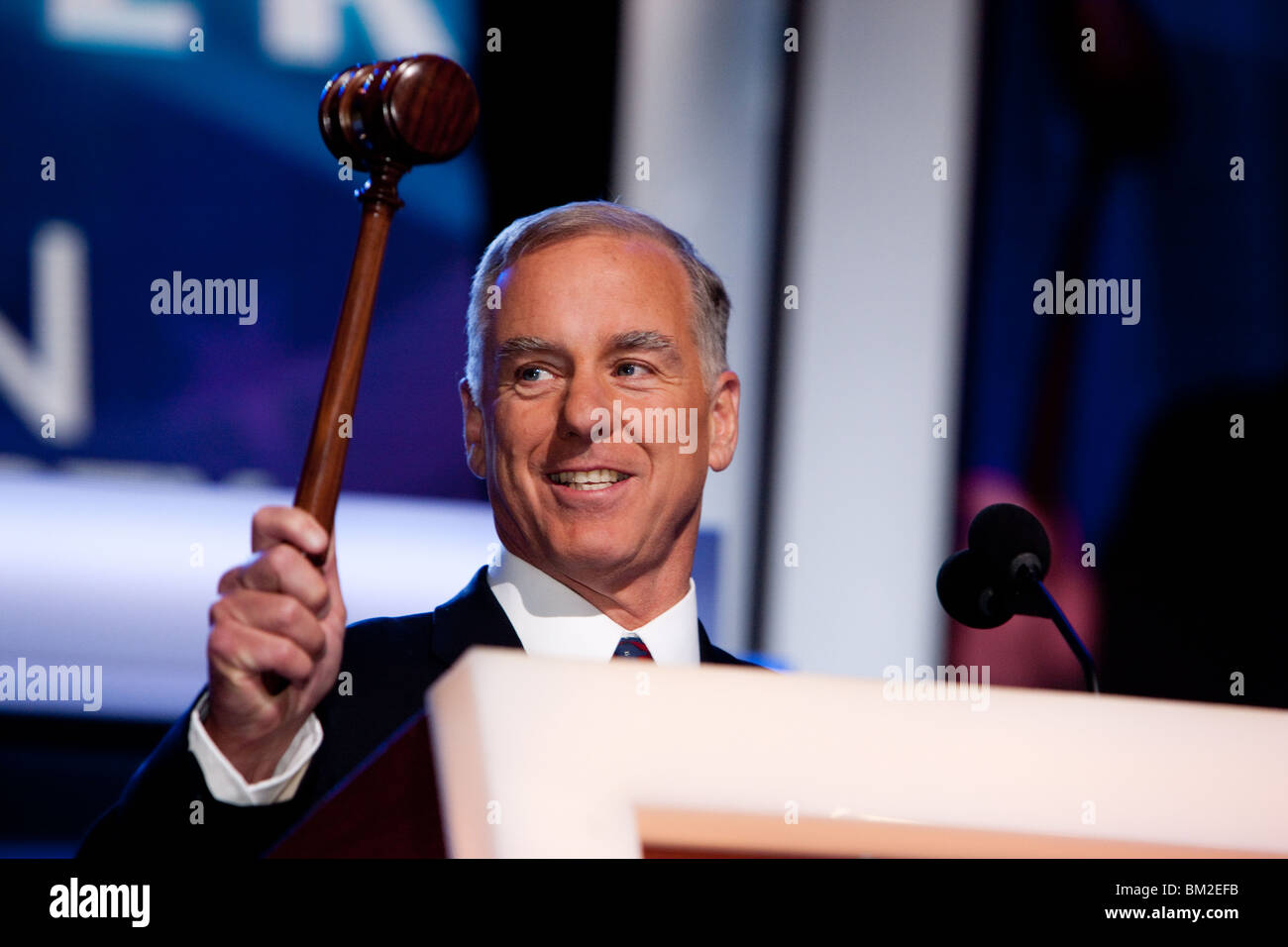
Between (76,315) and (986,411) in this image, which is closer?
(76,315)

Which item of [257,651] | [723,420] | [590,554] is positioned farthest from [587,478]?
[257,651]

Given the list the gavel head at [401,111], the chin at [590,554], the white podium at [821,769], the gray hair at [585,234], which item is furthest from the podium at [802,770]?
the gray hair at [585,234]

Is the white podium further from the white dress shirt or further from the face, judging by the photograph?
the face

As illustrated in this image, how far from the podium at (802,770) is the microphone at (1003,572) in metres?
0.63

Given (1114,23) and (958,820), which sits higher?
(1114,23)

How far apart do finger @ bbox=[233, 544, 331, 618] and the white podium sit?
405mm

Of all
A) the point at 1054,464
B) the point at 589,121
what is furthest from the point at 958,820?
the point at 1054,464

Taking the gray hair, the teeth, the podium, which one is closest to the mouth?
the teeth

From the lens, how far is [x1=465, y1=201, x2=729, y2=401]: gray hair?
1948 millimetres

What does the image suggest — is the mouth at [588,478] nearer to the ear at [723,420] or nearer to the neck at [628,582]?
the neck at [628,582]

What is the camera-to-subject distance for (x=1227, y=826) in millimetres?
551

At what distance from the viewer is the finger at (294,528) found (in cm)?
87

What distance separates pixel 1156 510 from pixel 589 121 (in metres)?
1.58
